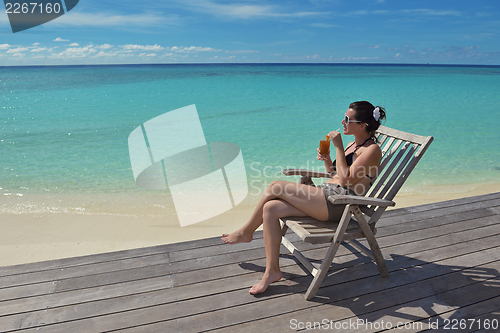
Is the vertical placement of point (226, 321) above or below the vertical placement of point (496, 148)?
above

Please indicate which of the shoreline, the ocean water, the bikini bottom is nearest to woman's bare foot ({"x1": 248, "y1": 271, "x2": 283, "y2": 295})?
the bikini bottom

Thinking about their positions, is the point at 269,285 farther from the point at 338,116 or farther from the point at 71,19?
the point at 71,19

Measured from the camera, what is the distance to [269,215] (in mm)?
2342

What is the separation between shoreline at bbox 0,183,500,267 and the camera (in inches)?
156

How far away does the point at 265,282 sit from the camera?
2.26 meters

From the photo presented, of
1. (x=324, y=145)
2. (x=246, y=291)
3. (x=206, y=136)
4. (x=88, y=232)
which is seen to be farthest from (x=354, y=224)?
(x=206, y=136)

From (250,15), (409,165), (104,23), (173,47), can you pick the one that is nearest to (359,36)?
(250,15)

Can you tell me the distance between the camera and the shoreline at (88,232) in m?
3.97

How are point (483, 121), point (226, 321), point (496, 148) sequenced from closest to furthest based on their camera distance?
1. point (226, 321)
2. point (496, 148)
3. point (483, 121)

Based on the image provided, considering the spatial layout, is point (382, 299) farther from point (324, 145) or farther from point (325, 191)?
point (324, 145)

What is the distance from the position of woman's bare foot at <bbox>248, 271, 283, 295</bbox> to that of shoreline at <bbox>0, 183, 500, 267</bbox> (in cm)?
216

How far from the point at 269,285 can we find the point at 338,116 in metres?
13.2

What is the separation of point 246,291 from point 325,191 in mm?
870

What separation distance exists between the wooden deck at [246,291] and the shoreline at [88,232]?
148 cm
